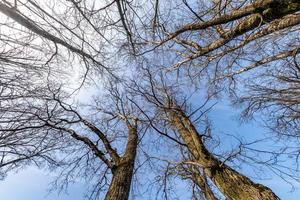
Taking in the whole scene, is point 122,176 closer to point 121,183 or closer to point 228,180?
point 121,183

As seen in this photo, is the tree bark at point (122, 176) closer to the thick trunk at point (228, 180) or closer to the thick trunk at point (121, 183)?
the thick trunk at point (121, 183)

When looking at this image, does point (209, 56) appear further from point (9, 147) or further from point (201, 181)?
point (9, 147)

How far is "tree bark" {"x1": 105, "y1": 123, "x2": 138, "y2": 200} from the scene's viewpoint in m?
4.11

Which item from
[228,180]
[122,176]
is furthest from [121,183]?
[228,180]

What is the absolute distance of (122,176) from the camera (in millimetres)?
4469

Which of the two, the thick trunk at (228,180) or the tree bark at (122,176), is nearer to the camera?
the thick trunk at (228,180)

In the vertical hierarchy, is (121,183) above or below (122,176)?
below

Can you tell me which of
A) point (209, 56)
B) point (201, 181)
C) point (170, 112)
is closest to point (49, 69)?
point (170, 112)

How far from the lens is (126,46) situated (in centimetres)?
443

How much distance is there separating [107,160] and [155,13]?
8.40ft

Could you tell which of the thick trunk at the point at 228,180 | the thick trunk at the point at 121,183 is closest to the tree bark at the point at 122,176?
the thick trunk at the point at 121,183

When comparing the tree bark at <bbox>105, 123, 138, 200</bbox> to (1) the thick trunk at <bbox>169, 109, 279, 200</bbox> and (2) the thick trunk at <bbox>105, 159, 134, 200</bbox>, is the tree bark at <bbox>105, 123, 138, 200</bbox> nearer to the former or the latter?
(2) the thick trunk at <bbox>105, 159, 134, 200</bbox>

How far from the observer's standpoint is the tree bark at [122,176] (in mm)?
4105

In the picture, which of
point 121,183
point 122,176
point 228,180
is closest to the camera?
point 228,180
